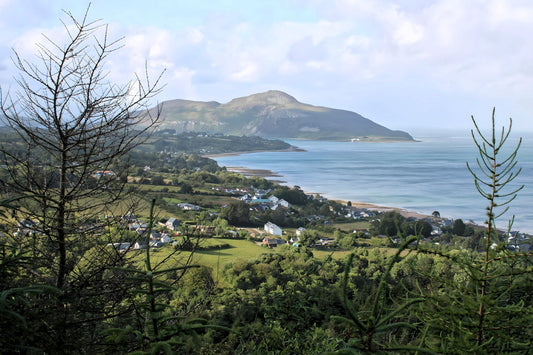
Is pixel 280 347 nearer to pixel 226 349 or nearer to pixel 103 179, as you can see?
pixel 226 349

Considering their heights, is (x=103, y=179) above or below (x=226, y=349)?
above

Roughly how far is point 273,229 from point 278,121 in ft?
413

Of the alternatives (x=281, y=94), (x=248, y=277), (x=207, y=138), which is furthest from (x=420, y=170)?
(x=281, y=94)

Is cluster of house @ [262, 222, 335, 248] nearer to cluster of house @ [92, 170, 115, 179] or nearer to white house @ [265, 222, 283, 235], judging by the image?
white house @ [265, 222, 283, 235]

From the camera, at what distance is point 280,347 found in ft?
10.3

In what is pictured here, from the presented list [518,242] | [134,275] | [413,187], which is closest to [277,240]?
[134,275]

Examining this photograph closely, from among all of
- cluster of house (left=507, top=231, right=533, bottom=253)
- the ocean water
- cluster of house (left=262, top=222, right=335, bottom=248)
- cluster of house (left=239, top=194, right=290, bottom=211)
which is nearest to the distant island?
the ocean water

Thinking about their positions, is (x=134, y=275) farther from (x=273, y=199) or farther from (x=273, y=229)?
(x=273, y=199)

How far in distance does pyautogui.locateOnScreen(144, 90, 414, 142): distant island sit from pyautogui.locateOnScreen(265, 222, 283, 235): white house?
10027 centimetres

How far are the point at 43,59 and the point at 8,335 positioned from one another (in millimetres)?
2244

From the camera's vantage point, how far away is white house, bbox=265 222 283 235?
903 inches

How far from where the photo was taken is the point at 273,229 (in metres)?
23.2

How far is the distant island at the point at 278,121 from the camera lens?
133 metres

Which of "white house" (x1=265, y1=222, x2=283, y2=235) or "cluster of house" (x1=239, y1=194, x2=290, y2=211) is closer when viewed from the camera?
"white house" (x1=265, y1=222, x2=283, y2=235)
